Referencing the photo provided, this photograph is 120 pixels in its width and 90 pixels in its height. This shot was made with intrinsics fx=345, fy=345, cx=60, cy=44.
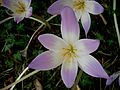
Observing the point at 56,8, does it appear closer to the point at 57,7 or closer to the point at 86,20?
the point at 57,7

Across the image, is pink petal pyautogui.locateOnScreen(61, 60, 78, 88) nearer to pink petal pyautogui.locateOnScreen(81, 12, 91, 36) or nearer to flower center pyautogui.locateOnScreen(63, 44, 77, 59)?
flower center pyautogui.locateOnScreen(63, 44, 77, 59)

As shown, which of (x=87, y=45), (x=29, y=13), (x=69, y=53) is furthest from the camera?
(x=29, y=13)

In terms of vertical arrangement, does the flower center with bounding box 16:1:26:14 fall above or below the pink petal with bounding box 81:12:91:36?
above

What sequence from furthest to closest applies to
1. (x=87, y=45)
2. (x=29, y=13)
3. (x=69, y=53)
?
(x=29, y=13)
(x=69, y=53)
(x=87, y=45)

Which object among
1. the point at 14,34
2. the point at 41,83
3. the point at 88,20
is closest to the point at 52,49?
the point at 88,20

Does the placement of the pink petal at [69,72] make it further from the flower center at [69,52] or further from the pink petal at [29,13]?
the pink petal at [29,13]

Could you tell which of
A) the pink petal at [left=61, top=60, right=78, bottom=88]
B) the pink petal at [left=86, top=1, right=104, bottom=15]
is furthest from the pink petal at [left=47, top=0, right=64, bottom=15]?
the pink petal at [left=61, top=60, right=78, bottom=88]

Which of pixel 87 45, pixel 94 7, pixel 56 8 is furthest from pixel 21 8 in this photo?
pixel 87 45
